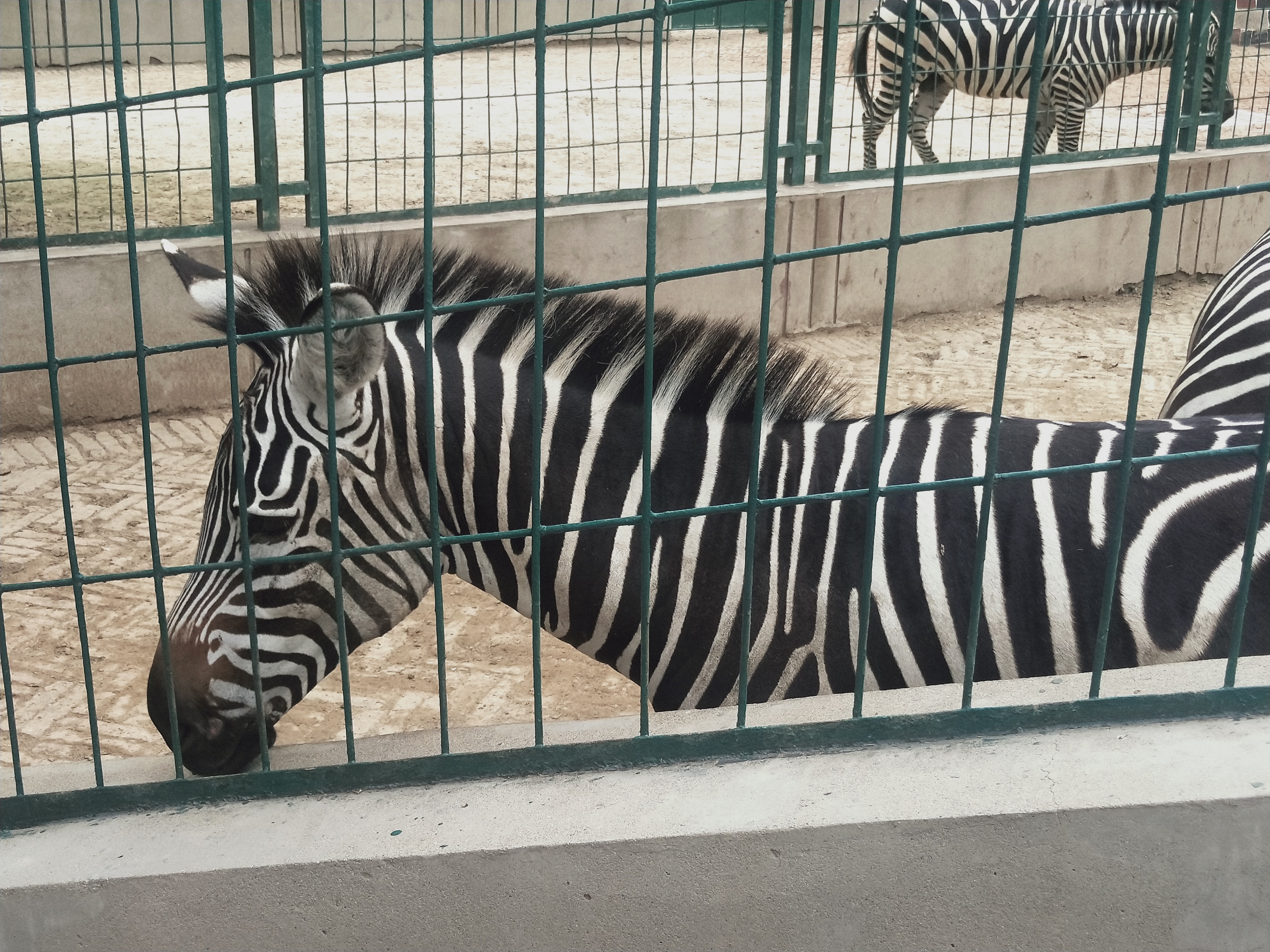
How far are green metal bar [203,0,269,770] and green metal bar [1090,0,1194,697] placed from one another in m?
1.50

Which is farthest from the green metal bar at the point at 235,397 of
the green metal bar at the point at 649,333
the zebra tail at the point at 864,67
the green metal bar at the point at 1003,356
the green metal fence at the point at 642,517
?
the zebra tail at the point at 864,67

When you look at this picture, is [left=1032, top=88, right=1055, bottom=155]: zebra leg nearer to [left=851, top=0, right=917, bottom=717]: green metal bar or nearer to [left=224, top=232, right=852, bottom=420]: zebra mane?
[left=224, top=232, right=852, bottom=420]: zebra mane

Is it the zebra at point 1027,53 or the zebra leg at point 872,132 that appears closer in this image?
the zebra leg at point 872,132

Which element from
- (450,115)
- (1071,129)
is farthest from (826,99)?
(450,115)

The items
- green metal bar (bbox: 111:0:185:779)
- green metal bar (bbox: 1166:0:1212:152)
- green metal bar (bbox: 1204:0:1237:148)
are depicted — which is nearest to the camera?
green metal bar (bbox: 111:0:185:779)

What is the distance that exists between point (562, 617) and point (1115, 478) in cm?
127

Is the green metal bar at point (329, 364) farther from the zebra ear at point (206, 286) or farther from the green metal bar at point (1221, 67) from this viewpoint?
the green metal bar at point (1221, 67)

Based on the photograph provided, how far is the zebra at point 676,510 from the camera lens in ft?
8.40

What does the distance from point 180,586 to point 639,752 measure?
9.77 feet

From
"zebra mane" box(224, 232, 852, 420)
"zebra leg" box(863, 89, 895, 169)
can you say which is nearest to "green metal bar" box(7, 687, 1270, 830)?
"zebra mane" box(224, 232, 852, 420)

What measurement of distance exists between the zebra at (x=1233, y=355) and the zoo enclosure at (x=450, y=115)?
2027 millimetres

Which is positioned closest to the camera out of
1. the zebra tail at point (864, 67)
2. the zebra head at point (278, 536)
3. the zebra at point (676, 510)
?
the zebra head at point (278, 536)

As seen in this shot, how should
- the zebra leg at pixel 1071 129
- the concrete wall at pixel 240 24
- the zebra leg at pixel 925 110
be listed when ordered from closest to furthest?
the zebra leg at pixel 925 110 < the zebra leg at pixel 1071 129 < the concrete wall at pixel 240 24

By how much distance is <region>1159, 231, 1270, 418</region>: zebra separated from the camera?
4.03 meters
